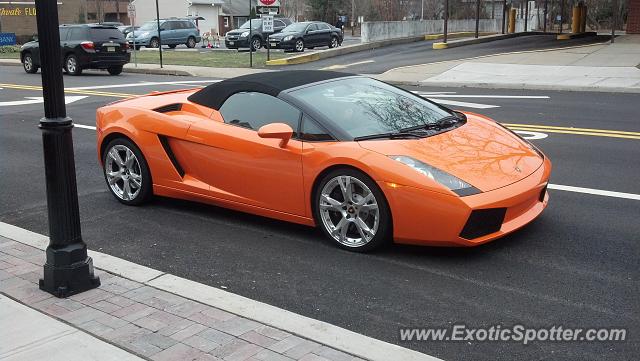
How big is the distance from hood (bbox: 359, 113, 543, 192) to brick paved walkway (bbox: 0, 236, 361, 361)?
1826 millimetres

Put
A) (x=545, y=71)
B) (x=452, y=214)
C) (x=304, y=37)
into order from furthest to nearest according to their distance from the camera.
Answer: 1. (x=304, y=37)
2. (x=545, y=71)
3. (x=452, y=214)

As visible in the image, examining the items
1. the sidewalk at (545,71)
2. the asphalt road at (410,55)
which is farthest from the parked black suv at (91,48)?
the sidewalk at (545,71)

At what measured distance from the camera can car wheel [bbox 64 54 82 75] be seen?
895 inches

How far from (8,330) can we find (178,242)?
6.09 feet

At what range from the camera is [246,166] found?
18.0 ft

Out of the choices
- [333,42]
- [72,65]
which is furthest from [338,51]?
[72,65]

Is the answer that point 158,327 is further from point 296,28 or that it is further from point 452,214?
point 296,28

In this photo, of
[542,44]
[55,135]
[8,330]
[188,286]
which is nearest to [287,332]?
[188,286]

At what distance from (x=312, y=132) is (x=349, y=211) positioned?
2.44 ft

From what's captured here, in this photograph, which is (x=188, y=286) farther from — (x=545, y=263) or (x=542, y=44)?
(x=542, y=44)

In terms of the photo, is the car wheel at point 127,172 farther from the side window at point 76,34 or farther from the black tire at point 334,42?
the black tire at point 334,42

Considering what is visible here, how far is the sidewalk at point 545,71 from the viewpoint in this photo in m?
16.9

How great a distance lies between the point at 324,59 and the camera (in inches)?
1107

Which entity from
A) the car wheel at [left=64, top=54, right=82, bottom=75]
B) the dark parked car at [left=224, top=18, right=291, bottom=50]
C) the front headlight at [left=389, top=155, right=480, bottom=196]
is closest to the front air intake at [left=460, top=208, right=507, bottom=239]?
the front headlight at [left=389, top=155, right=480, bottom=196]
